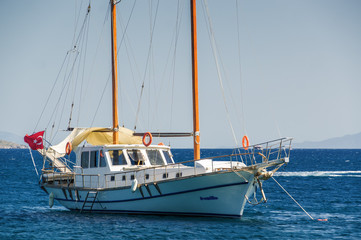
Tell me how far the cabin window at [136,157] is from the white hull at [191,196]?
7.71ft

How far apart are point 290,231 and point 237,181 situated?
3399 millimetres

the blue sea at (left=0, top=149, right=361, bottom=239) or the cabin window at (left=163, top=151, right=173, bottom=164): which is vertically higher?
the cabin window at (left=163, top=151, right=173, bottom=164)

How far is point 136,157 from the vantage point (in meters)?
25.6

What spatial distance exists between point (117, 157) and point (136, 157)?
105 centimetres

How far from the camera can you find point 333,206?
105 ft

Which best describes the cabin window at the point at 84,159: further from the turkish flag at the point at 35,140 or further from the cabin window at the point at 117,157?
the turkish flag at the point at 35,140

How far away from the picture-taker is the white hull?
21.3m

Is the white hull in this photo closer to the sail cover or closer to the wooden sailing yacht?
the wooden sailing yacht

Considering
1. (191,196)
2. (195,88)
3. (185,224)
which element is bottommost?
(185,224)

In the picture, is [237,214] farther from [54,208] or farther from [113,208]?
[54,208]

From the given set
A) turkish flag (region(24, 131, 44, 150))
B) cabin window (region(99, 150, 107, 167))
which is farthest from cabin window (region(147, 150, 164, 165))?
turkish flag (region(24, 131, 44, 150))

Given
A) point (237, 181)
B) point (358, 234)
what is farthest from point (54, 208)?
point (358, 234)

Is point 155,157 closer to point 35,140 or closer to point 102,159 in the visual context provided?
point 102,159

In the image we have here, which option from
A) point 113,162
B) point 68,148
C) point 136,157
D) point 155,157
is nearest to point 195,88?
point 155,157
